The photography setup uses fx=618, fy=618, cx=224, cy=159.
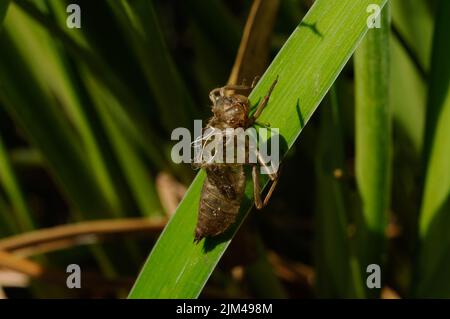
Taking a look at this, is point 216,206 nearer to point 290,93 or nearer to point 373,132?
point 290,93

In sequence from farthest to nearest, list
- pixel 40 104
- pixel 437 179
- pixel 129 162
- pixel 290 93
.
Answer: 1. pixel 129 162
2. pixel 40 104
3. pixel 437 179
4. pixel 290 93

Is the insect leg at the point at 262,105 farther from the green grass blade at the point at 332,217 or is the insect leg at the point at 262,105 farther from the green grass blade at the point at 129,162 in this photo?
the green grass blade at the point at 129,162

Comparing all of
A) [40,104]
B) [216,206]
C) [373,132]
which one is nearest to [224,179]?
[216,206]

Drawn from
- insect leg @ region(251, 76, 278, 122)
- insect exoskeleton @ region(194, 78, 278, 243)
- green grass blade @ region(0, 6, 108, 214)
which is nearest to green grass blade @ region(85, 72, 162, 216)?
green grass blade @ region(0, 6, 108, 214)

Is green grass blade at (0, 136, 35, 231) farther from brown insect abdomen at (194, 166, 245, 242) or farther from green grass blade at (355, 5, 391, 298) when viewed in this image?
green grass blade at (355, 5, 391, 298)

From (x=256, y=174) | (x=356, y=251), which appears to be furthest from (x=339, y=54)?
(x=356, y=251)
